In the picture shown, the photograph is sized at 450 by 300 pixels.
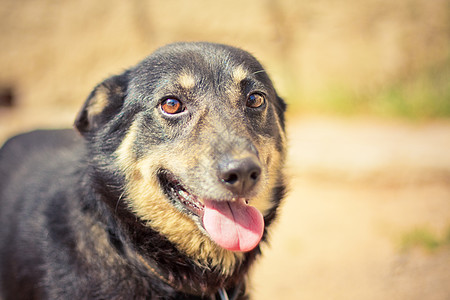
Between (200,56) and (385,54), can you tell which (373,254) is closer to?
(200,56)

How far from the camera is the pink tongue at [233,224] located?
2096 mm

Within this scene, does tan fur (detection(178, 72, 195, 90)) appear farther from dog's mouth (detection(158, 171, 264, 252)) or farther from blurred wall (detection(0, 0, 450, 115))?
blurred wall (detection(0, 0, 450, 115))

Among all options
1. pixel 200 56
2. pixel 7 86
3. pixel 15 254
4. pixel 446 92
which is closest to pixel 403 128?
pixel 446 92

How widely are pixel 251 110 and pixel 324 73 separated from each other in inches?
222

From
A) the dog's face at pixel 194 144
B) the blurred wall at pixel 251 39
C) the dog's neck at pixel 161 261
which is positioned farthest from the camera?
the blurred wall at pixel 251 39

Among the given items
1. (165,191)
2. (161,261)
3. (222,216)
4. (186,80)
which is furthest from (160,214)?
(186,80)

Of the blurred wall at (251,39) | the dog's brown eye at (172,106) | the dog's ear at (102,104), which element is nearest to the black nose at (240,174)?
the dog's brown eye at (172,106)

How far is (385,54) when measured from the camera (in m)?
7.32

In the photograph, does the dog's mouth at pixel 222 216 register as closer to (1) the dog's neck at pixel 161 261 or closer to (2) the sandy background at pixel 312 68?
(1) the dog's neck at pixel 161 261

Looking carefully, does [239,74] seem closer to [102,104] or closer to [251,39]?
[102,104]

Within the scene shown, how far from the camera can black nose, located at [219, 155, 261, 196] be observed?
193 cm

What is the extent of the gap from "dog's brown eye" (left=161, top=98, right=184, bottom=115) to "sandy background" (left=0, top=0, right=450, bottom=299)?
2.78 m

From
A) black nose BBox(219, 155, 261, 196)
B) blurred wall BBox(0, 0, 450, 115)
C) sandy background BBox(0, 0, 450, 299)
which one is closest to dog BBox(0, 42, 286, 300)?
black nose BBox(219, 155, 261, 196)

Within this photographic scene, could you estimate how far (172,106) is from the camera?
2.37 m
